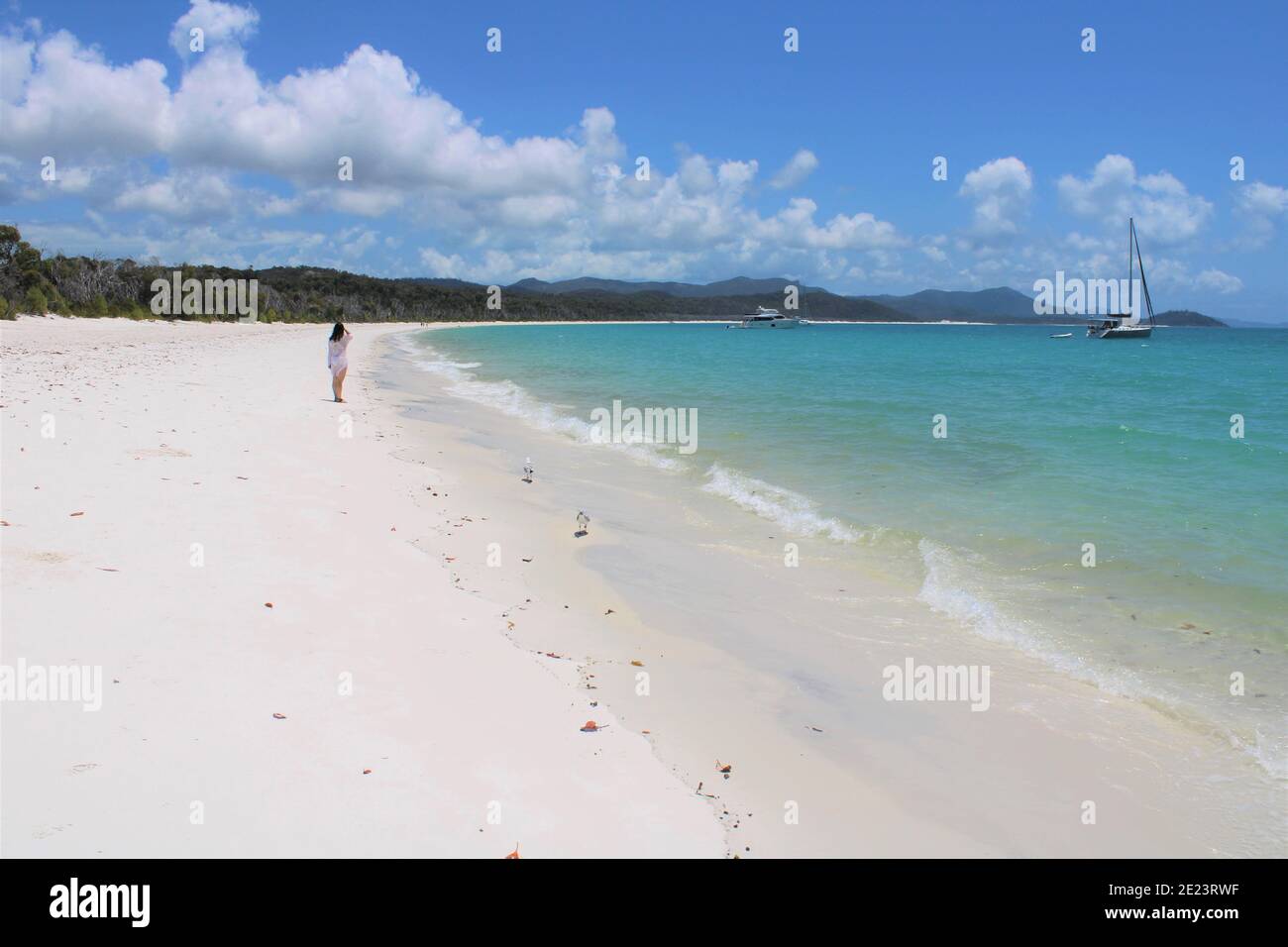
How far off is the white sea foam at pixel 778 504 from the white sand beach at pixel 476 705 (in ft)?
5.08

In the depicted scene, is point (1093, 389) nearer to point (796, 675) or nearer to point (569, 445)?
point (569, 445)

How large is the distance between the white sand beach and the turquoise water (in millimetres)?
775

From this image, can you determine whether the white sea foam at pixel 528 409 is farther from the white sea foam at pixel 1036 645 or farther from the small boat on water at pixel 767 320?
the small boat on water at pixel 767 320

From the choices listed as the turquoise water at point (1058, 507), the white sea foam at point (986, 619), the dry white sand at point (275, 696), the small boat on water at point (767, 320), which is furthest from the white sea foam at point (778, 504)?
the small boat on water at point (767, 320)

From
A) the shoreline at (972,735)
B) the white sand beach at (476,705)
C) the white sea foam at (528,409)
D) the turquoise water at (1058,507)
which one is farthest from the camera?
the white sea foam at (528,409)

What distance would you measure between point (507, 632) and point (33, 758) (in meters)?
2.94

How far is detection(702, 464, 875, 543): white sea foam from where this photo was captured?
10.1 meters

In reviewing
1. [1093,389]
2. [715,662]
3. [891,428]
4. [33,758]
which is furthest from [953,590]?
[1093,389]

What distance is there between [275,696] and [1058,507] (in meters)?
10.8

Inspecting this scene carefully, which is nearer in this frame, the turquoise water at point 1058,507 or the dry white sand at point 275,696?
the dry white sand at point 275,696

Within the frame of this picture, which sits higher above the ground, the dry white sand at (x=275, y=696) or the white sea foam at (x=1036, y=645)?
the dry white sand at (x=275, y=696)

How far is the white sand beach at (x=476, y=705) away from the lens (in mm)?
3359

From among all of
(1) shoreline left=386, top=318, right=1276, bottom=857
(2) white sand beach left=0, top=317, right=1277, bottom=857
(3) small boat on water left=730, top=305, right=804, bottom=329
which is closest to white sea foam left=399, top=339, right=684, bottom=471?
(2) white sand beach left=0, top=317, right=1277, bottom=857
